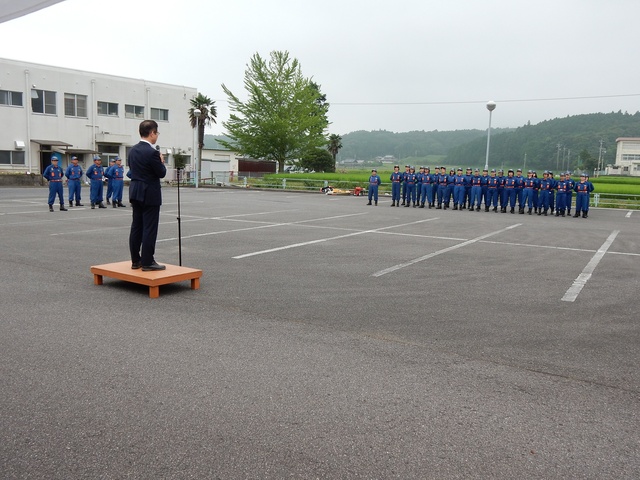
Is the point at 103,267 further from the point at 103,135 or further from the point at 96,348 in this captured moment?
the point at 103,135

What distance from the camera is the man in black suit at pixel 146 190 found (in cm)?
722

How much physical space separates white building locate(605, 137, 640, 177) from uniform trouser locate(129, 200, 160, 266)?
10427 centimetres

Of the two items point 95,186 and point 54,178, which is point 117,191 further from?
point 54,178

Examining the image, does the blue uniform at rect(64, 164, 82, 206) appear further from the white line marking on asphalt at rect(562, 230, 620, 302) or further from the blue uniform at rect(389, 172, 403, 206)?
the white line marking on asphalt at rect(562, 230, 620, 302)

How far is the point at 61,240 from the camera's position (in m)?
12.1

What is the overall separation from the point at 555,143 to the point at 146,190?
314 feet

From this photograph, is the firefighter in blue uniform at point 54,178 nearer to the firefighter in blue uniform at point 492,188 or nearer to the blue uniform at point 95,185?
the blue uniform at point 95,185

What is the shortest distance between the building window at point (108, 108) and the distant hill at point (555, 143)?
181ft

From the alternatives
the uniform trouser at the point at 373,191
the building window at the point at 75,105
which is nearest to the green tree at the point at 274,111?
the building window at the point at 75,105

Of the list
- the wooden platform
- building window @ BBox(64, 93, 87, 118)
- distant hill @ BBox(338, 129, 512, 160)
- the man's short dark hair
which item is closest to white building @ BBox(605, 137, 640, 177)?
distant hill @ BBox(338, 129, 512, 160)

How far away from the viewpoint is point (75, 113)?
44188mm

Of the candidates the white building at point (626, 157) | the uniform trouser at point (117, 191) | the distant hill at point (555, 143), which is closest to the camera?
the uniform trouser at point (117, 191)

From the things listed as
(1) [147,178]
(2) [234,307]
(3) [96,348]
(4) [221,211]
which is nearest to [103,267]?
(1) [147,178]

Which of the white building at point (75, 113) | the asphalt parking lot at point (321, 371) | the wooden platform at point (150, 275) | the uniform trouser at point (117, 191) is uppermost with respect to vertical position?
the white building at point (75, 113)
